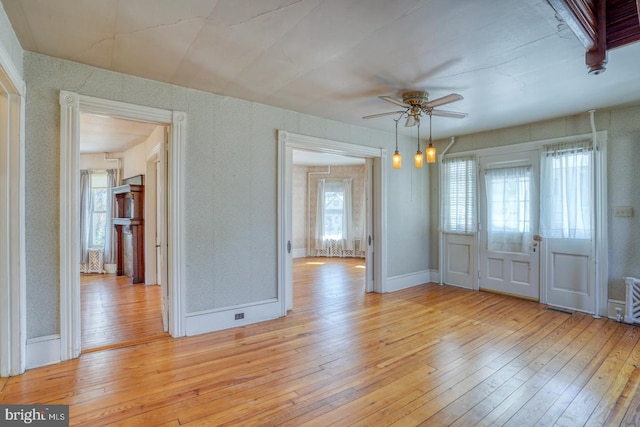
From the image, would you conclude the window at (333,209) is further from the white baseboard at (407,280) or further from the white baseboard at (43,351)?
the white baseboard at (43,351)

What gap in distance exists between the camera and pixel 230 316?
141 inches

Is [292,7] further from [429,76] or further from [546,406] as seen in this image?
[546,406]

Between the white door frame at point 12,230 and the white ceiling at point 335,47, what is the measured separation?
1.77 feet

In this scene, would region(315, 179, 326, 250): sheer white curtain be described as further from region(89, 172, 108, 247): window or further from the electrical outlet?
the electrical outlet

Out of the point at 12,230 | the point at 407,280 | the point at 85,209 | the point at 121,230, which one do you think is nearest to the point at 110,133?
the point at 121,230

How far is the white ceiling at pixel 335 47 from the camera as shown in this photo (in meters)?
2.00

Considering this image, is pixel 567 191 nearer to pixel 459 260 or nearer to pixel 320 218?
pixel 459 260

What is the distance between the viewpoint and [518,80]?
3080 mm

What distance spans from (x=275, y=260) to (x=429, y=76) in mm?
2638

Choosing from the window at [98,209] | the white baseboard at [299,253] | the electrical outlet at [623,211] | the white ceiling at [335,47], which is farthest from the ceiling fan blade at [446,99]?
the window at [98,209]

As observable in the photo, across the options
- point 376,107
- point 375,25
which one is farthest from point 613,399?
point 376,107

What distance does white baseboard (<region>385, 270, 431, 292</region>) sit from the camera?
17.1 ft

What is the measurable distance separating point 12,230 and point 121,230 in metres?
4.37

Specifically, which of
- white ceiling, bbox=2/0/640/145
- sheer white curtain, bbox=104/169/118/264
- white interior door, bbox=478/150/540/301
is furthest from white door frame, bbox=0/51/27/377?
white interior door, bbox=478/150/540/301
